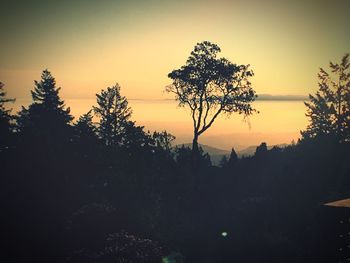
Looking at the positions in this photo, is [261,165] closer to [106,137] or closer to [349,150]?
[349,150]

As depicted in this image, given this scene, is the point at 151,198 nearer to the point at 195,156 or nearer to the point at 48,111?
the point at 195,156

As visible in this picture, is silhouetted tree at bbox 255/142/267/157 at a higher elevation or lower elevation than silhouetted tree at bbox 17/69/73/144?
lower

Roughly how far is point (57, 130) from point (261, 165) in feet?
74.6

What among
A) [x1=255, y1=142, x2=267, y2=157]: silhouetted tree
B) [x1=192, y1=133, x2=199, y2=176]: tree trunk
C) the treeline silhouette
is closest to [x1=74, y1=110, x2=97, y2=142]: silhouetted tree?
the treeline silhouette

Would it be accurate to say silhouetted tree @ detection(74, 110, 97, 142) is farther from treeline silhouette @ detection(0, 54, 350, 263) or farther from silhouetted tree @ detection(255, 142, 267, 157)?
silhouetted tree @ detection(255, 142, 267, 157)

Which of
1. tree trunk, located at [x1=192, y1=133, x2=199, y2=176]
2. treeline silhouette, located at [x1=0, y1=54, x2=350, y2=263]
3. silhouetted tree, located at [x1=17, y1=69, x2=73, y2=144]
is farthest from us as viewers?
silhouetted tree, located at [x1=17, y1=69, x2=73, y2=144]

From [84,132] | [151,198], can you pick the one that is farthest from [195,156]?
[84,132]

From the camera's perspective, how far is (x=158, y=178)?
99.0ft

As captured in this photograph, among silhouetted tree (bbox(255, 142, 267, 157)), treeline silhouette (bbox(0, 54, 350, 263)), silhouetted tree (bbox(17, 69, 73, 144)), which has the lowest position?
treeline silhouette (bbox(0, 54, 350, 263))

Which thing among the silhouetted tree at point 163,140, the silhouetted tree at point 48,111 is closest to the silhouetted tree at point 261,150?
the silhouetted tree at point 163,140

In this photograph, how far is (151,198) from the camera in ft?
84.8

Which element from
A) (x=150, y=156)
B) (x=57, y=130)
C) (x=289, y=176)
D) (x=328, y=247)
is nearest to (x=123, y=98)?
(x=57, y=130)

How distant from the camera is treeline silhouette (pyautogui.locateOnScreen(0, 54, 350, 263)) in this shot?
675 inches

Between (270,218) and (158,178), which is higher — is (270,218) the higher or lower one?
the lower one
